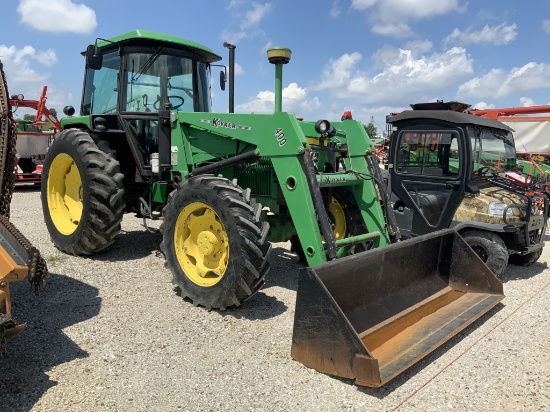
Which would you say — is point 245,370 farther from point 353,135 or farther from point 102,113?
point 102,113

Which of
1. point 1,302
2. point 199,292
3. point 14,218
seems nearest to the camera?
point 1,302

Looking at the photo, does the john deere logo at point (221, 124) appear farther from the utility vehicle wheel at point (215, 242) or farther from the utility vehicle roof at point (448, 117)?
the utility vehicle roof at point (448, 117)

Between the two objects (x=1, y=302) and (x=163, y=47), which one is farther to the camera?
(x=163, y=47)

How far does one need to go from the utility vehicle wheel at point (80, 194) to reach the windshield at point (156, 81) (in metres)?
0.76

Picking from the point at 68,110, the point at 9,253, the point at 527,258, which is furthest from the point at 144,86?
the point at 527,258

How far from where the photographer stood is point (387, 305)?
13.3 feet

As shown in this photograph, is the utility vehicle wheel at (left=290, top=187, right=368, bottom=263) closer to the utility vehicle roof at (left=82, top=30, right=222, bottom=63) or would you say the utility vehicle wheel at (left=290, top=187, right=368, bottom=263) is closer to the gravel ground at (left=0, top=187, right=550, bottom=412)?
the gravel ground at (left=0, top=187, right=550, bottom=412)

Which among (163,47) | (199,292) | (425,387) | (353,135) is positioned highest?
(163,47)

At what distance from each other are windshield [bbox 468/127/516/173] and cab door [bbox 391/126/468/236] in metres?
0.25

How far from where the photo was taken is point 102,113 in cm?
612

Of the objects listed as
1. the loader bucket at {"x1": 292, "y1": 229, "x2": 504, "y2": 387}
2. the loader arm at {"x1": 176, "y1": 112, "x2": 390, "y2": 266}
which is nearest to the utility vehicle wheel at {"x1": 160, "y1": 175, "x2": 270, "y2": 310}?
the loader arm at {"x1": 176, "y1": 112, "x2": 390, "y2": 266}

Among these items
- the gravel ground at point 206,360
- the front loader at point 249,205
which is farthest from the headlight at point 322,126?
the gravel ground at point 206,360

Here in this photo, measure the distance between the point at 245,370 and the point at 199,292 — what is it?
120 cm

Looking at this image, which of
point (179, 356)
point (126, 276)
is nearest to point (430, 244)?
point (179, 356)
